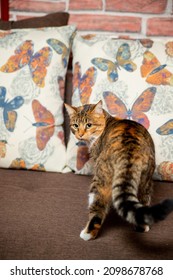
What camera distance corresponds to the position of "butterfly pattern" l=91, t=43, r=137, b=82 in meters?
1.53

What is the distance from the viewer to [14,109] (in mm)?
1566

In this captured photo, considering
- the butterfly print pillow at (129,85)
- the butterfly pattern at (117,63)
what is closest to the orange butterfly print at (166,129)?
the butterfly print pillow at (129,85)

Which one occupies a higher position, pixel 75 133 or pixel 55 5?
pixel 55 5

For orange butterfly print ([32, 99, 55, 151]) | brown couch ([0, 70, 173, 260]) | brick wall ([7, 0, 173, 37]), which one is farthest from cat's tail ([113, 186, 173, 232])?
brick wall ([7, 0, 173, 37])

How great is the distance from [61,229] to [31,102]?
0.68m

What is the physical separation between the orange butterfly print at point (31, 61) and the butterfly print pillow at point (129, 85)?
0.15 metres

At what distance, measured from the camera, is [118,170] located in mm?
1065

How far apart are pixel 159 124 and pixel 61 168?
0.48m

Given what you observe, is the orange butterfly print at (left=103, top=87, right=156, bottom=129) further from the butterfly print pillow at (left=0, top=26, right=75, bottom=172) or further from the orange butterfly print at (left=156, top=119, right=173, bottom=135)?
the butterfly print pillow at (left=0, top=26, right=75, bottom=172)

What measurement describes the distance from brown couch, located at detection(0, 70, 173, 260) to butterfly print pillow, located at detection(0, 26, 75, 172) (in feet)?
0.49

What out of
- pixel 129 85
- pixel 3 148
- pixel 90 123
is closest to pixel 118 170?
pixel 90 123

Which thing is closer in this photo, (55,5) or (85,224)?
(85,224)
